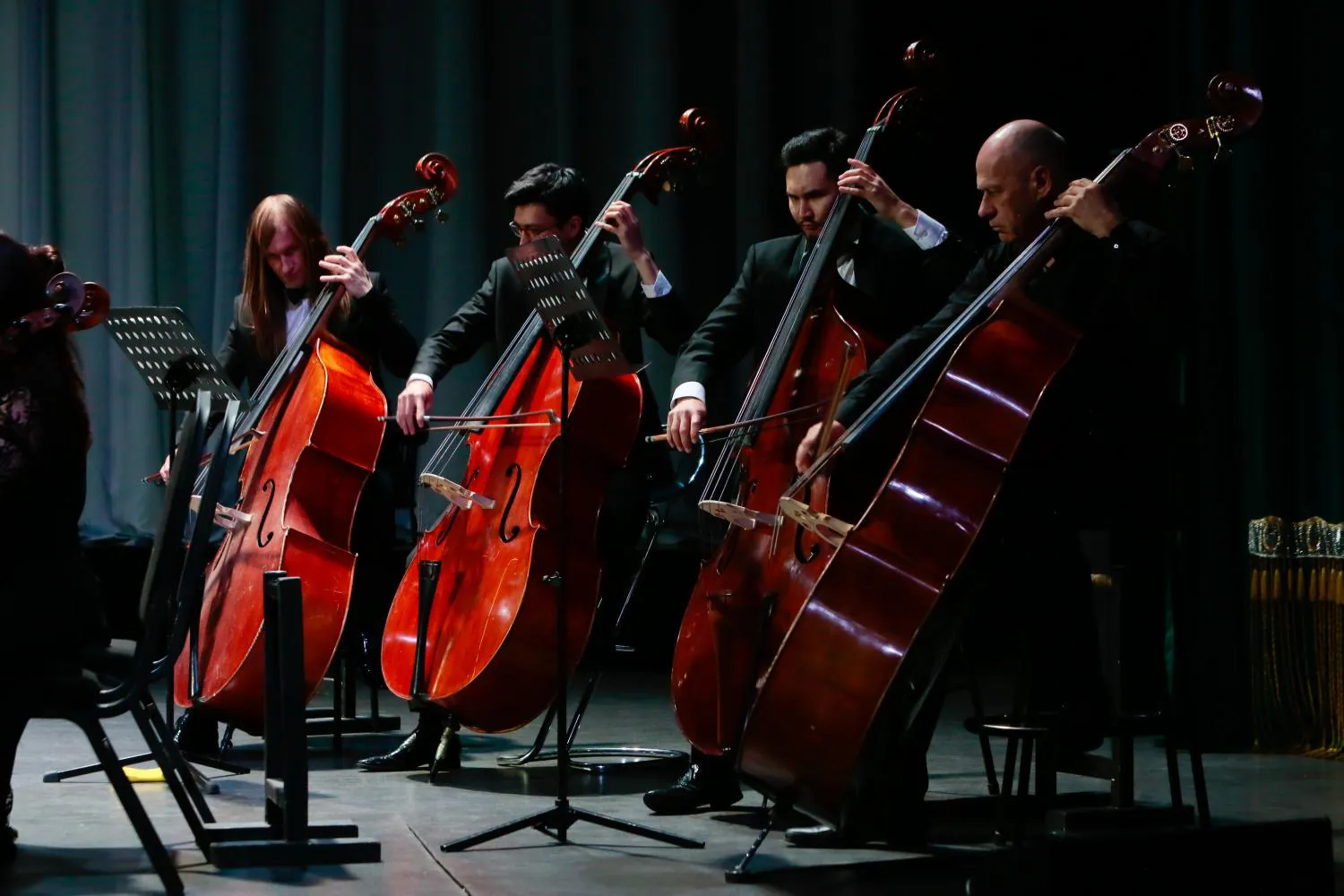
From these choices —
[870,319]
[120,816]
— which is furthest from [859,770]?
[120,816]

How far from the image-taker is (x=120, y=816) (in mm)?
3209

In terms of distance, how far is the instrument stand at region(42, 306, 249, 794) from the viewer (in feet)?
11.0

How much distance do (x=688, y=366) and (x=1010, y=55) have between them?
2078 mm

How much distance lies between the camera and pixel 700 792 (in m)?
3.30

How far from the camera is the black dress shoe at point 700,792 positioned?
10.8ft

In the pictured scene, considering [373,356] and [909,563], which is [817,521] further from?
[373,356]

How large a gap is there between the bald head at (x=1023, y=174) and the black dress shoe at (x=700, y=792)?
3.79 ft

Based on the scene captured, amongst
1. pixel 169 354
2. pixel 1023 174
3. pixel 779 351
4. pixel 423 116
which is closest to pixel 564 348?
pixel 779 351

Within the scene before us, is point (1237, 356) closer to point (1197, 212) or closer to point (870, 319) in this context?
point (1197, 212)

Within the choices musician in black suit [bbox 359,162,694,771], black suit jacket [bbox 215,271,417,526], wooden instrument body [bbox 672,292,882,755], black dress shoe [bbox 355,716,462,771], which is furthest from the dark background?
wooden instrument body [bbox 672,292,882,755]

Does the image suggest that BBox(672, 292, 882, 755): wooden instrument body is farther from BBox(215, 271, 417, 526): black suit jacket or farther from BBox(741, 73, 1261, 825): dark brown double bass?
BBox(215, 271, 417, 526): black suit jacket

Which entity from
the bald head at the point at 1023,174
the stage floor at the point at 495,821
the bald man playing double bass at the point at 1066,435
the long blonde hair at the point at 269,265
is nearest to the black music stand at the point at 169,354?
the stage floor at the point at 495,821

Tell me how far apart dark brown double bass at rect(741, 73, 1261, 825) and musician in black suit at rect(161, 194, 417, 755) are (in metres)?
1.84

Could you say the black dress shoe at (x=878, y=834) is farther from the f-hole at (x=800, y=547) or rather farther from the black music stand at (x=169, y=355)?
the black music stand at (x=169, y=355)
